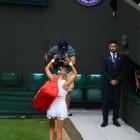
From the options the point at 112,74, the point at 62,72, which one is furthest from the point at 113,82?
the point at 62,72

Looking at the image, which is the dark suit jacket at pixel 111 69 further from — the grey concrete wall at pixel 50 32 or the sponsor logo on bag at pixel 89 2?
the sponsor logo on bag at pixel 89 2

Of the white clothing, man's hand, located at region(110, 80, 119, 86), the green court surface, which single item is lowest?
the green court surface

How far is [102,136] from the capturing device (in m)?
9.70

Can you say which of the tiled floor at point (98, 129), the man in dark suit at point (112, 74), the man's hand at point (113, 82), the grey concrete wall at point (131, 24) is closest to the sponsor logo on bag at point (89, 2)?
the grey concrete wall at point (131, 24)

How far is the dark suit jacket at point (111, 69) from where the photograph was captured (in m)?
10.2

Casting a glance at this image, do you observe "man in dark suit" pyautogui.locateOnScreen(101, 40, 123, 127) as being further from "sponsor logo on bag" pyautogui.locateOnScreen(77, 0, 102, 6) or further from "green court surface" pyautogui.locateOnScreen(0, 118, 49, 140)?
"sponsor logo on bag" pyautogui.locateOnScreen(77, 0, 102, 6)

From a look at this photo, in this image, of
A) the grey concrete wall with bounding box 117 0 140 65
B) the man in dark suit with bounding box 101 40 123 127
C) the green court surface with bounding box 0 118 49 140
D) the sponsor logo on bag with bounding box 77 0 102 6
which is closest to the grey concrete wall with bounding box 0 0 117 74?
the sponsor logo on bag with bounding box 77 0 102 6

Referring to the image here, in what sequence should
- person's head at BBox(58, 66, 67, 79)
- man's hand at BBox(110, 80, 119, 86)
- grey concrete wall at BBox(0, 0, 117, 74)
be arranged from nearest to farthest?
1. person's head at BBox(58, 66, 67, 79)
2. man's hand at BBox(110, 80, 119, 86)
3. grey concrete wall at BBox(0, 0, 117, 74)

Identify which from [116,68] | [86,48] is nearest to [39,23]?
[86,48]

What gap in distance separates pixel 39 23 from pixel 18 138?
4.25m

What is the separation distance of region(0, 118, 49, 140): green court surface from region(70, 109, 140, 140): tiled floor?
777 millimetres

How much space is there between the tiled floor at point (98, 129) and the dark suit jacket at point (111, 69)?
1.02m

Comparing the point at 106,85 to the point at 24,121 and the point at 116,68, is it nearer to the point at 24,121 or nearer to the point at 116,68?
the point at 116,68

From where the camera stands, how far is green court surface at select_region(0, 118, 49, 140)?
9.62 m
